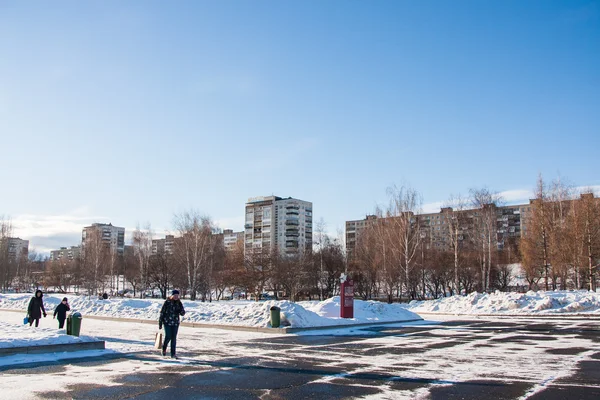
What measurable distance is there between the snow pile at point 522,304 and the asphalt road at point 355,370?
15.7m

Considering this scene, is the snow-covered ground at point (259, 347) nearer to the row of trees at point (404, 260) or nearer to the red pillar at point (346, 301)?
the red pillar at point (346, 301)

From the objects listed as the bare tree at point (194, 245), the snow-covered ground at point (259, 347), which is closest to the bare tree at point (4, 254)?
the bare tree at point (194, 245)

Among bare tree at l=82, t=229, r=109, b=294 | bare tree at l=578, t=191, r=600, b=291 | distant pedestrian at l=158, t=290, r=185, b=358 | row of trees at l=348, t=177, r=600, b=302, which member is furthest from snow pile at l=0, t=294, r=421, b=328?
bare tree at l=82, t=229, r=109, b=294

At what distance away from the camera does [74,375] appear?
10.7m

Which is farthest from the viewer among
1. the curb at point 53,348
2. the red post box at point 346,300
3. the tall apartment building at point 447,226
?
the tall apartment building at point 447,226

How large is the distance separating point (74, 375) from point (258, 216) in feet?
394

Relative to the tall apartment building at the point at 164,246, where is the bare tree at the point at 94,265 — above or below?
below

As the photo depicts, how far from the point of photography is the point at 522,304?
33.6 meters

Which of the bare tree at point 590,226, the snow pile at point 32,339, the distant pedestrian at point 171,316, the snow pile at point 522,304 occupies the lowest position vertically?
the snow pile at point 522,304

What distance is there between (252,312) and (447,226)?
71.0 m

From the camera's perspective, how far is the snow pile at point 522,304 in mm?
32719

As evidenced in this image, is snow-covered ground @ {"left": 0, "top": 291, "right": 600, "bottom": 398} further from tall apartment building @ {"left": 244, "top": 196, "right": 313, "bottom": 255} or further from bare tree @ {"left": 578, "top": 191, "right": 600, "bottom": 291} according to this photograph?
tall apartment building @ {"left": 244, "top": 196, "right": 313, "bottom": 255}

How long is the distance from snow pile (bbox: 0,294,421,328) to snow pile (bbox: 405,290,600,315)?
8395 mm

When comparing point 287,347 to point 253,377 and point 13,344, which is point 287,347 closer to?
point 253,377
